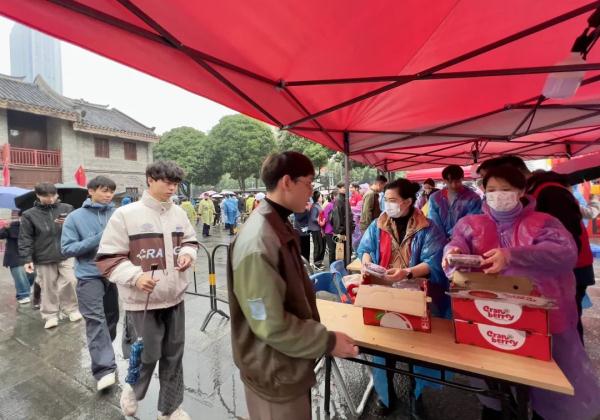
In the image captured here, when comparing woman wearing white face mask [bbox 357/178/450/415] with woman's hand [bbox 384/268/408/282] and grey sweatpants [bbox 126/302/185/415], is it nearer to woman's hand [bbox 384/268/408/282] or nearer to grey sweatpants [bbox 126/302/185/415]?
woman's hand [bbox 384/268/408/282]

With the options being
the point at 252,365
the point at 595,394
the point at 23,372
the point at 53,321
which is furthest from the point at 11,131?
the point at 595,394

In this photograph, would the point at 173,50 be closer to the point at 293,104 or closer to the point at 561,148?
the point at 293,104

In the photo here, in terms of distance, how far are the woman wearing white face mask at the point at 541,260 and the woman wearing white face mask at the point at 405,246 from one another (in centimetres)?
32

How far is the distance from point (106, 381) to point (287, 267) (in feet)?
8.65

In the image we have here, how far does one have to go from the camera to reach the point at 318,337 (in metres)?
1.31

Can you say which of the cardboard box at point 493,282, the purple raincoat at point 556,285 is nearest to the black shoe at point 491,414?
the purple raincoat at point 556,285

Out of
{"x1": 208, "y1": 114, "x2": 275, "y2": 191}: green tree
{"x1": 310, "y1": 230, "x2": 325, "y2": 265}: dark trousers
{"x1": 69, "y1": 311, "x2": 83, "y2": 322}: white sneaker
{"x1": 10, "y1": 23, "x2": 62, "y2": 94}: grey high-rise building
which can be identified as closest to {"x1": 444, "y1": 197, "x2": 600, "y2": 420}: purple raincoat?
{"x1": 69, "y1": 311, "x2": 83, "y2": 322}: white sneaker

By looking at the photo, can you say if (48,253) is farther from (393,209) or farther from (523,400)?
(523,400)

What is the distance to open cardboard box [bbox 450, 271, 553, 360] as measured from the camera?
151cm

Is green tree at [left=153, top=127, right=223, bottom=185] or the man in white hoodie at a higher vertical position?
green tree at [left=153, top=127, right=223, bottom=185]

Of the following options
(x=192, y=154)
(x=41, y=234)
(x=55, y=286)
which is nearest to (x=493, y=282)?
(x=41, y=234)

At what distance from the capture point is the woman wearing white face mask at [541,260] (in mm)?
1720

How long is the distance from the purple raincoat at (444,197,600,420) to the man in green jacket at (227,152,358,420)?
3.99 ft

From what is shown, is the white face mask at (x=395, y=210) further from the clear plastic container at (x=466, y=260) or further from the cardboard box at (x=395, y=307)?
the clear plastic container at (x=466, y=260)
